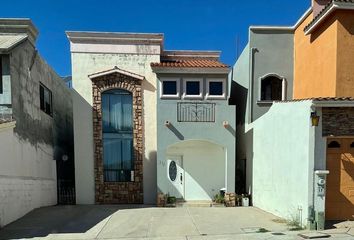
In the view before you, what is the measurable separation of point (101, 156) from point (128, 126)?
6.51ft

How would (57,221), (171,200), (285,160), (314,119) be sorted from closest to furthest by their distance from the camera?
(314,119), (285,160), (57,221), (171,200)

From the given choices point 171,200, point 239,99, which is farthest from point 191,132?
point 239,99

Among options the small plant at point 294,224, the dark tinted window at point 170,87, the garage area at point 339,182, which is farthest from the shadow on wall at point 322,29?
the small plant at point 294,224

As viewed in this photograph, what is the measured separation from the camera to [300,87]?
40.3 ft

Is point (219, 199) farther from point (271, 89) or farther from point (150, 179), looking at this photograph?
point (271, 89)

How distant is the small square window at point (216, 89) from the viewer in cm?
1264

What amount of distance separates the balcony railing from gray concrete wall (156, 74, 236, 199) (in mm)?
153

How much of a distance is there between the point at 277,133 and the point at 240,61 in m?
6.11

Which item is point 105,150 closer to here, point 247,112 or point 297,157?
point 247,112

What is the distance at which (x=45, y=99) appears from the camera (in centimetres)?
1375

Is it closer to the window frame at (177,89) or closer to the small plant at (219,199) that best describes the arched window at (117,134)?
the window frame at (177,89)

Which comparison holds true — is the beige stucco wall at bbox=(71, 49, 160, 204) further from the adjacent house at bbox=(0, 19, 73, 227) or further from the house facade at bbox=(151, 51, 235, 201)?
the adjacent house at bbox=(0, 19, 73, 227)

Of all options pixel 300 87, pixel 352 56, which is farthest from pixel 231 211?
pixel 352 56

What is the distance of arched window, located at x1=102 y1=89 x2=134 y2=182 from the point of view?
1349cm
